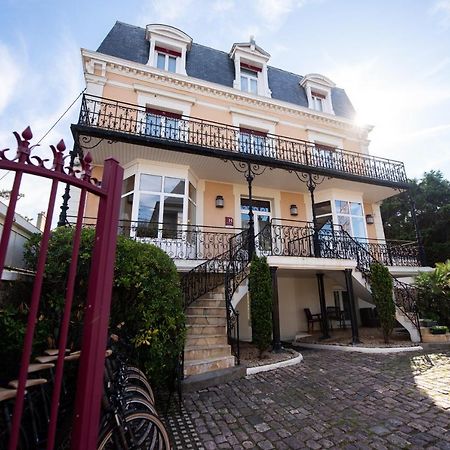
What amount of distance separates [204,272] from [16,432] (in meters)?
6.76

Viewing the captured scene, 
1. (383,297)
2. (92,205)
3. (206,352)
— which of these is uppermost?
(92,205)

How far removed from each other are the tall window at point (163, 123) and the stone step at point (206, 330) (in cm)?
658

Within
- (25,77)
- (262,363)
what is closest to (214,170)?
(25,77)

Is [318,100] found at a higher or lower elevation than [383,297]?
higher

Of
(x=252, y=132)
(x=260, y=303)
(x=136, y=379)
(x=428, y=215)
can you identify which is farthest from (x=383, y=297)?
(x=428, y=215)

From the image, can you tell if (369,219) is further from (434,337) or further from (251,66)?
(251,66)

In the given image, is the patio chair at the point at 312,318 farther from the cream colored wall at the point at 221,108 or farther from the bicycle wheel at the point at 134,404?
the bicycle wheel at the point at 134,404

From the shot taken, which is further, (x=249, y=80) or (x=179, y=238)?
(x=249, y=80)

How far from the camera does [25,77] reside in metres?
6.54

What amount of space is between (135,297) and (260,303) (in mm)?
3339

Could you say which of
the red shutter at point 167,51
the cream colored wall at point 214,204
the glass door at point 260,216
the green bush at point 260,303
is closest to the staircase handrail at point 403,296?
the glass door at point 260,216

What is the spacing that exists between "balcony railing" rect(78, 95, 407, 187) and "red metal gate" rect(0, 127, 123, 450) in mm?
7363

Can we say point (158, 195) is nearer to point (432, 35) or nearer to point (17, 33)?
point (17, 33)

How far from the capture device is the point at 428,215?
1894 cm
